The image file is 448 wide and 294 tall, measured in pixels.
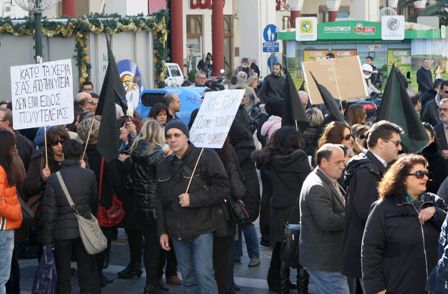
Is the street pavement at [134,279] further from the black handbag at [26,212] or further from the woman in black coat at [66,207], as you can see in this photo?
the black handbag at [26,212]

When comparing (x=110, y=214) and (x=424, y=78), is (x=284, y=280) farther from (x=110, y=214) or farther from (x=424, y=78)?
(x=424, y=78)

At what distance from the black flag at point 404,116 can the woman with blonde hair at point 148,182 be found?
2107mm

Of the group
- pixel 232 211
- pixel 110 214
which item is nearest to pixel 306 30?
pixel 110 214

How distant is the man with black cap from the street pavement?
6.09 feet

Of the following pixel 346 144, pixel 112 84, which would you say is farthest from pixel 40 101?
pixel 346 144

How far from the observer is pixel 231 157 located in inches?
397

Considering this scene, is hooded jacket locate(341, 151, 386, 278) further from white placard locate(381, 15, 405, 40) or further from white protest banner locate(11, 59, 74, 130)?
white placard locate(381, 15, 405, 40)

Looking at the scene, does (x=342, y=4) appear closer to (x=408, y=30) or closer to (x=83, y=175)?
(x=408, y=30)

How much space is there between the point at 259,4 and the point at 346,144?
148 ft

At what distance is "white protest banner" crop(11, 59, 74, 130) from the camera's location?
1063 centimetres

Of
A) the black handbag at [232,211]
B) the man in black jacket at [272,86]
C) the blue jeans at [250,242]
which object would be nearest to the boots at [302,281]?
the black handbag at [232,211]

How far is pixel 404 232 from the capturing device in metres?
6.94

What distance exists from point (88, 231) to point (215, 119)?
1.48 m

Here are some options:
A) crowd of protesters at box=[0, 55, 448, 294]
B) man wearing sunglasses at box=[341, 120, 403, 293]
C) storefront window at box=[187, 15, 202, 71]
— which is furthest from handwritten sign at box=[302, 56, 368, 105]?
storefront window at box=[187, 15, 202, 71]
